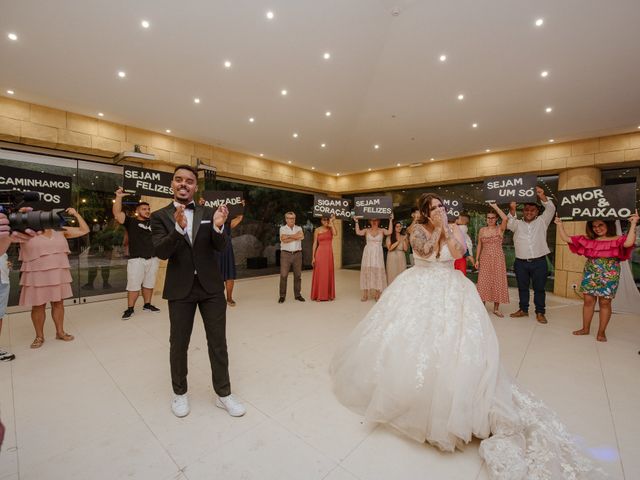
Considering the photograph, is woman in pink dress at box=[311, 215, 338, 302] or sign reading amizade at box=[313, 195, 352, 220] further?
sign reading amizade at box=[313, 195, 352, 220]

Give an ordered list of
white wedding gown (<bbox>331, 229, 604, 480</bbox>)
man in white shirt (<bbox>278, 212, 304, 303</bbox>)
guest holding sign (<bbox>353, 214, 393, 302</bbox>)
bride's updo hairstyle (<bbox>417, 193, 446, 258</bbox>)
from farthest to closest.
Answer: guest holding sign (<bbox>353, 214, 393, 302</bbox>) → man in white shirt (<bbox>278, 212, 304, 303</bbox>) → bride's updo hairstyle (<bbox>417, 193, 446, 258</bbox>) → white wedding gown (<bbox>331, 229, 604, 480</bbox>)

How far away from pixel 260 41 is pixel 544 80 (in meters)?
3.89

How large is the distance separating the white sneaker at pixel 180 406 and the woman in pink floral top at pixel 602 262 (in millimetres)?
4810

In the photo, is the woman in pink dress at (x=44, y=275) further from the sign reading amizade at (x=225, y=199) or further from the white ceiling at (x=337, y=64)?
the white ceiling at (x=337, y=64)

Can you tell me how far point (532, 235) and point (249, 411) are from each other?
16.1ft

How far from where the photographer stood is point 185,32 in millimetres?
3119

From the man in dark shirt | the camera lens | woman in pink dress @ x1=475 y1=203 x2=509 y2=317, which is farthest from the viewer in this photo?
woman in pink dress @ x1=475 y1=203 x2=509 y2=317

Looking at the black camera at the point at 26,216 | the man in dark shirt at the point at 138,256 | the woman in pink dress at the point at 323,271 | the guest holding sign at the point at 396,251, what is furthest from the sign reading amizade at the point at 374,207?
the black camera at the point at 26,216

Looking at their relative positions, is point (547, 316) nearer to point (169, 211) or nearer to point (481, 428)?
point (481, 428)

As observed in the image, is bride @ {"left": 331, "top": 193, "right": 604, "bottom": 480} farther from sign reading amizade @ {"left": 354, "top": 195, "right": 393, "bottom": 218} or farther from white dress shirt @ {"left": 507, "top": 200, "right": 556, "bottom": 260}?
sign reading amizade @ {"left": 354, "top": 195, "right": 393, "bottom": 218}

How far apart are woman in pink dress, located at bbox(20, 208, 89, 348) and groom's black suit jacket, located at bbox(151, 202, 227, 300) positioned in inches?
79.7

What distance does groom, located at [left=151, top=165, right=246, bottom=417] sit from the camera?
199 cm

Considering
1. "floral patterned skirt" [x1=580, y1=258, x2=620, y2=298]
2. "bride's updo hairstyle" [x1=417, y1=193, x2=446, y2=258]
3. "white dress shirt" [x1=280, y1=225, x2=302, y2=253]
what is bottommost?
"floral patterned skirt" [x1=580, y1=258, x2=620, y2=298]

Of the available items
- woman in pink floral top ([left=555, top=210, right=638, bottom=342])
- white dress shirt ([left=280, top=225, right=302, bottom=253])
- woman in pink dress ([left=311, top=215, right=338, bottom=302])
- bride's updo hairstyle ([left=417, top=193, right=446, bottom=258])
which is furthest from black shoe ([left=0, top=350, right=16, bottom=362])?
woman in pink floral top ([left=555, top=210, right=638, bottom=342])
